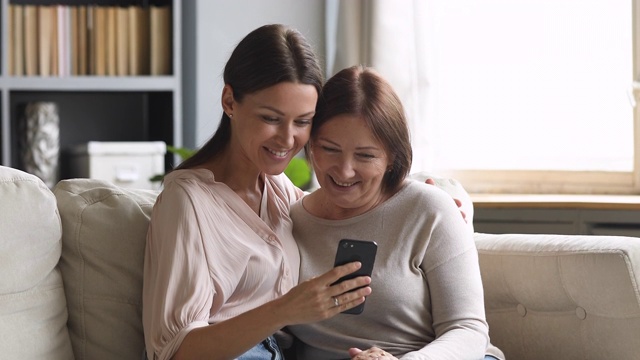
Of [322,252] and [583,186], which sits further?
[583,186]

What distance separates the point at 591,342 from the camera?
203cm

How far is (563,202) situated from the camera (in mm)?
3205

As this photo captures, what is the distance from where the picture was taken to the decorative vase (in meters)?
3.64

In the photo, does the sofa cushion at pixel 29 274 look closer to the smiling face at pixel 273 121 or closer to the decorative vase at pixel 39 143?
the smiling face at pixel 273 121

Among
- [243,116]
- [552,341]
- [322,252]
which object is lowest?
[552,341]

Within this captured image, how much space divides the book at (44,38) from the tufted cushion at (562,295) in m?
2.06

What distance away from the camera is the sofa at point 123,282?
68.4 inches

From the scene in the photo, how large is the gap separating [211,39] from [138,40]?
0.28 m

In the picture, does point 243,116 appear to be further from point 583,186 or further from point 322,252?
point 583,186

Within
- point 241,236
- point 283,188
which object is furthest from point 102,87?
point 241,236

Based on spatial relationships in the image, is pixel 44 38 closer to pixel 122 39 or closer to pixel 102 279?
pixel 122 39

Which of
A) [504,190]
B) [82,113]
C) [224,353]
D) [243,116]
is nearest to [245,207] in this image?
[243,116]

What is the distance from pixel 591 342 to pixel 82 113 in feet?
8.43

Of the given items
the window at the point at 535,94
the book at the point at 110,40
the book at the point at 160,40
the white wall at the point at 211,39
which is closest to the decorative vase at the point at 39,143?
the book at the point at 110,40
